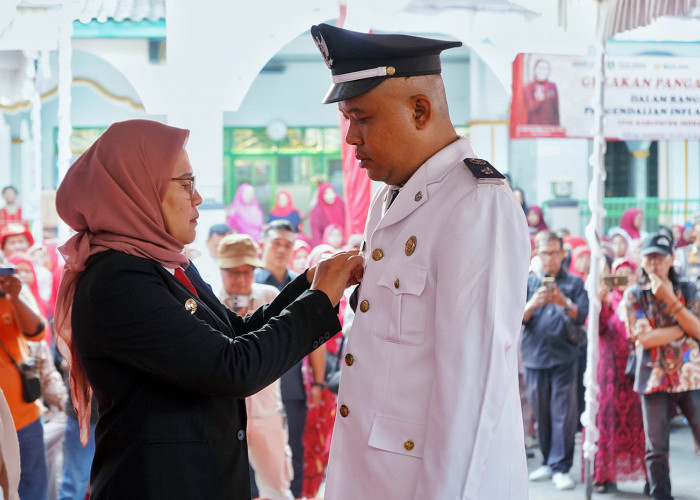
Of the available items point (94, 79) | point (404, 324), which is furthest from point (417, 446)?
point (94, 79)

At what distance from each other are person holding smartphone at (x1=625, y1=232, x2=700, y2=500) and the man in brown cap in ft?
7.30

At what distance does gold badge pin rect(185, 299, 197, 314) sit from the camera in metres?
2.08

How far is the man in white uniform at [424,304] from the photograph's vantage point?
192 centimetres

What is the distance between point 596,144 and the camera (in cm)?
564

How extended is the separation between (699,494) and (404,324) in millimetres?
4816

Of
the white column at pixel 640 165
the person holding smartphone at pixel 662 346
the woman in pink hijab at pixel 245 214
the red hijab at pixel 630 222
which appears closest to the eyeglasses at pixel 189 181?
the person holding smartphone at pixel 662 346

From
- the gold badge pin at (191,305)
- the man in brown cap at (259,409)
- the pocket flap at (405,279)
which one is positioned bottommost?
the man in brown cap at (259,409)

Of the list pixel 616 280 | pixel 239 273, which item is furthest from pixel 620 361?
pixel 239 273

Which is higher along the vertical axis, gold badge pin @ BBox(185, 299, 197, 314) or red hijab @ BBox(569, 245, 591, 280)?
gold badge pin @ BBox(185, 299, 197, 314)

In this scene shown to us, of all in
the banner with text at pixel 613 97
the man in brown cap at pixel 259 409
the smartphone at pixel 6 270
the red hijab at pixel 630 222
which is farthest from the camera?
the red hijab at pixel 630 222

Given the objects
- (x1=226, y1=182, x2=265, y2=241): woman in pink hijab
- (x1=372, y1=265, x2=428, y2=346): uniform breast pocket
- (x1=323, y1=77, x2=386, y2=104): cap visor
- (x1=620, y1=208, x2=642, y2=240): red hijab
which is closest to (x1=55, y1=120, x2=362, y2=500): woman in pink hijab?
(x1=372, y1=265, x2=428, y2=346): uniform breast pocket

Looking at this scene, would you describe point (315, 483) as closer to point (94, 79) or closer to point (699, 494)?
point (699, 494)

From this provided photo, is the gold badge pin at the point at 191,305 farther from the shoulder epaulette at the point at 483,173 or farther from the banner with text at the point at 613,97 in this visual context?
the banner with text at the point at 613,97

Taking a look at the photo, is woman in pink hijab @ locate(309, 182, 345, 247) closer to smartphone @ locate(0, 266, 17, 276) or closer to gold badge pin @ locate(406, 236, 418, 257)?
smartphone @ locate(0, 266, 17, 276)
